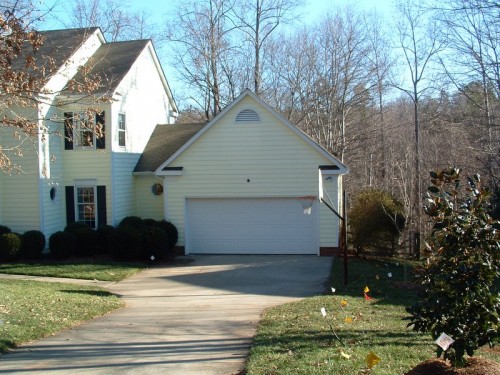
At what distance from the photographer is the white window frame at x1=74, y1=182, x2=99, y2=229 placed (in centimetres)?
2128

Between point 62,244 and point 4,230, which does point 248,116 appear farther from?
point 4,230

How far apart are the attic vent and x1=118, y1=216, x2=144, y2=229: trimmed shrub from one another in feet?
17.1

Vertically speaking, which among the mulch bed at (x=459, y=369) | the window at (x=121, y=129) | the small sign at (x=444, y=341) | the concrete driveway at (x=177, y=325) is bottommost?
the concrete driveway at (x=177, y=325)

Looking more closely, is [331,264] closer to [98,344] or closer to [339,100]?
[98,344]

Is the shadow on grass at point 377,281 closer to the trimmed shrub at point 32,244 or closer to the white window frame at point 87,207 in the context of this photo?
the white window frame at point 87,207

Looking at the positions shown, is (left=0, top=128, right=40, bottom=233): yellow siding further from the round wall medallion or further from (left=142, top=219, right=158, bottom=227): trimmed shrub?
the round wall medallion

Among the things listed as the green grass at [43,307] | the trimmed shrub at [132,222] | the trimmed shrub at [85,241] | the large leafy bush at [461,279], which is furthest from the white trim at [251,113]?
the large leafy bush at [461,279]

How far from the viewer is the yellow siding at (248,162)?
19.7 metres

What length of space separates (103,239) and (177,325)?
10.9m

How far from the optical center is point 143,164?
22.9 m

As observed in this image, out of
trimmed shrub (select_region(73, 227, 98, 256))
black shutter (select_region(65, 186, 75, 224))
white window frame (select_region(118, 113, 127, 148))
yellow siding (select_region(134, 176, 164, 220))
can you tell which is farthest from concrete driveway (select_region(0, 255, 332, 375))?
white window frame (select_region(118, 113, 127, 148))

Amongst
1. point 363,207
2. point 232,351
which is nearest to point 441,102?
point 363,207

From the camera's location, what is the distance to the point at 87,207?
2148cm

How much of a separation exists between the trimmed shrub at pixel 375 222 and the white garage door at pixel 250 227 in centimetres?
206
